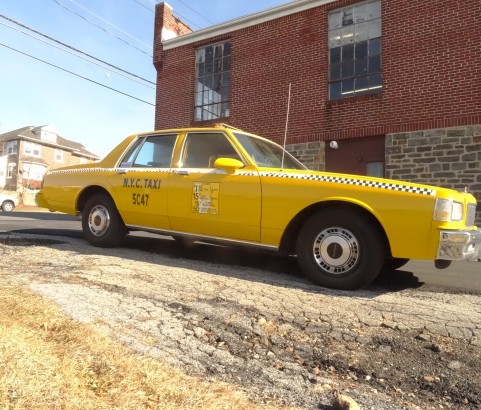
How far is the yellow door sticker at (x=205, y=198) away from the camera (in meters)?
4.20

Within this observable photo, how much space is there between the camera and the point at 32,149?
152 feet

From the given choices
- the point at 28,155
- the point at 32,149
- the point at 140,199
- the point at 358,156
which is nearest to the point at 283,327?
the point at 140,199

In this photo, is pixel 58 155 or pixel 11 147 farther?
pixel 58 155

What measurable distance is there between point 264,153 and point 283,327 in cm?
235

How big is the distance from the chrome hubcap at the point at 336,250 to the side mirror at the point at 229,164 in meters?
1.07

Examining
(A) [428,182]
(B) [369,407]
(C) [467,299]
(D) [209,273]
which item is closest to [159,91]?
(A) [428,182]

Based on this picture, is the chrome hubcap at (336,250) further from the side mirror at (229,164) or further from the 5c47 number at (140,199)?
the 5c47 number at (140,199)

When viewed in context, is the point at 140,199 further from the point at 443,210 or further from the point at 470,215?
the point at 470,215

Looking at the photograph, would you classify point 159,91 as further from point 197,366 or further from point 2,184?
point 2,184

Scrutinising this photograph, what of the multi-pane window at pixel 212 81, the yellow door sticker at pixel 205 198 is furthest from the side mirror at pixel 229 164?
the multi-pane window at pixel 212 81

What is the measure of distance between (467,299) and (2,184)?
51.9m

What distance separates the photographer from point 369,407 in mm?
1788

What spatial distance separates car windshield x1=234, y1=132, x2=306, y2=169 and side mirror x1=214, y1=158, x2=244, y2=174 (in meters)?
0.22

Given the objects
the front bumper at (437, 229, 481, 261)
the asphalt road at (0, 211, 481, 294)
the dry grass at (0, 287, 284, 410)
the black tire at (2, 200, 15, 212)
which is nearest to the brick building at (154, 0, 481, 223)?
the asphalt road at (0, 211, 481, 294)
